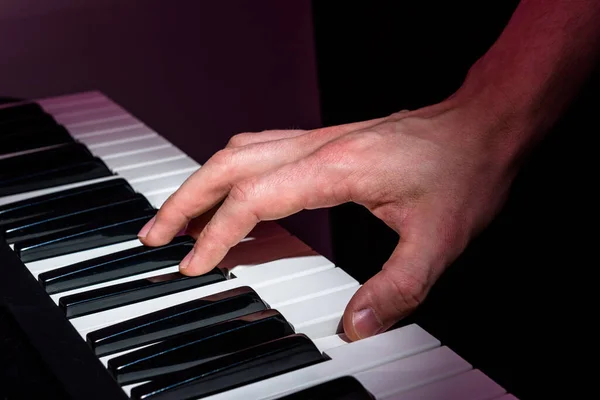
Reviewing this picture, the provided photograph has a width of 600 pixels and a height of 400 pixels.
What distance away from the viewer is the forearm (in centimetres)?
128

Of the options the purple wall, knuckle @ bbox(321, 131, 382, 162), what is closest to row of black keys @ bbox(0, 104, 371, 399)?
knuckle @ bbox(321, 131, 382, 162)

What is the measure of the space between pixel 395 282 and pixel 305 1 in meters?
→ 1.60

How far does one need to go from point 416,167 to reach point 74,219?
1.67 ft

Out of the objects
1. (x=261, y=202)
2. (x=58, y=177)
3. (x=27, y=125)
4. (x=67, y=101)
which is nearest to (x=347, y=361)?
(x=261, y=202)

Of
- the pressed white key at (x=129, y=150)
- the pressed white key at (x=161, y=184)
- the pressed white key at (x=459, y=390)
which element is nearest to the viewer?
the pressed white key at (x=459, y=390)

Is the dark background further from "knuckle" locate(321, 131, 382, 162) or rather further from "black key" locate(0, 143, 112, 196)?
"black key" locate(0, 143, 112, 196)

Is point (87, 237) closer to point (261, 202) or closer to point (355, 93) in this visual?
point (261, 202)

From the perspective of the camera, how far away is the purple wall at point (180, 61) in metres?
2.15

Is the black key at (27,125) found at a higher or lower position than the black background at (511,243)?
higher

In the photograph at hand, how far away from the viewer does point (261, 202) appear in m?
1.15

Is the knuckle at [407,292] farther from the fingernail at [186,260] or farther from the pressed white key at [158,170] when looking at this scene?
the pressed white key at [158,170]

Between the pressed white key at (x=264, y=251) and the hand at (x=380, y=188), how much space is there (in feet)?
0.14

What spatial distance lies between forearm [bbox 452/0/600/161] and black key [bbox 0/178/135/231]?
54 centimetres

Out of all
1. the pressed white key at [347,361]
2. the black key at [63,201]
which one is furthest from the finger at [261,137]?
the pressed white key at [347,361]
